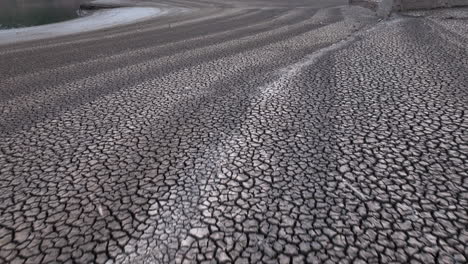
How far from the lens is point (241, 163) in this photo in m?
1.99

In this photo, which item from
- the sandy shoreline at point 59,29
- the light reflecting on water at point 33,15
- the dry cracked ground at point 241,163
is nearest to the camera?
the dry cracked ground at point 241,163

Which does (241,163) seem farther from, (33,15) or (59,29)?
(33,15)

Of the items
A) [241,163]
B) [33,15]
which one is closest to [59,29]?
[33,15]

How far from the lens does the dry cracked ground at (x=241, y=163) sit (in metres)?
1.38

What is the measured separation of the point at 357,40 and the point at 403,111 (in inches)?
132

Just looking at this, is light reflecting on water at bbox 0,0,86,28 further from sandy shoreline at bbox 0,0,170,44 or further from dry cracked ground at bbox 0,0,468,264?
dry cracked ground at bbox 0,0,468,264

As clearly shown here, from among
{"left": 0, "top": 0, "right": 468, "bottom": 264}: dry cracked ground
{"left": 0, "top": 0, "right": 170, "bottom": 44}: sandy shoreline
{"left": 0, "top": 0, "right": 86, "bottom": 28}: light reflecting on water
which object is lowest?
{"left": 0, "top": 0, "right": 468, "bottom": 264}: dry cracked ground

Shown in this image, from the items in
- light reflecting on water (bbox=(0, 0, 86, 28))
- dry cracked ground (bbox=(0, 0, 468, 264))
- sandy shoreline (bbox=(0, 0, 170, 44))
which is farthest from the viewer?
light reflecting on water (bbox=(0, 0, 86, 28))

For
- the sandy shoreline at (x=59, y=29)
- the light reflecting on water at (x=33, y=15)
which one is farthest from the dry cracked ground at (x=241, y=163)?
the light reflecting on water at (x=33, y=15)

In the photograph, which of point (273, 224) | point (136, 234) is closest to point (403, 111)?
point (273, 224)

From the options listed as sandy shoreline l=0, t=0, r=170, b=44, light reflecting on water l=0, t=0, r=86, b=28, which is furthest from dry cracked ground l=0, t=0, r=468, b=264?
light reflecting on water l=0, t=0, r=86, b=28

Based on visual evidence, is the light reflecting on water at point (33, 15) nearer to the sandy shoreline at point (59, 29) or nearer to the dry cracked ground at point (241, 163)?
the sandy shoreline at point (59, 29)

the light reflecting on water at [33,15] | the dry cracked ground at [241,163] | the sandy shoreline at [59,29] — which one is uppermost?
the light reflecting on water at [33,15]

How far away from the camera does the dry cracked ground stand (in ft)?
4.52
